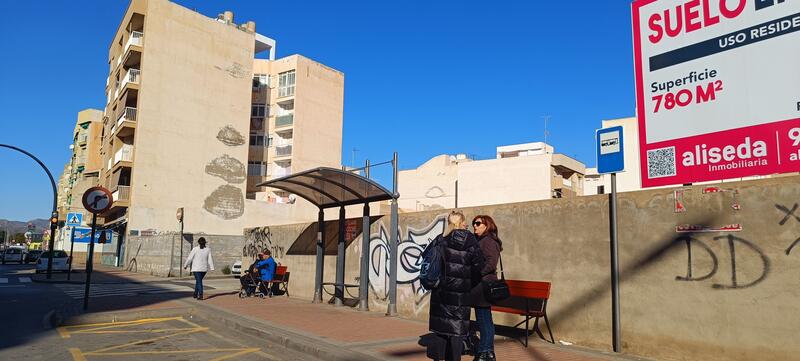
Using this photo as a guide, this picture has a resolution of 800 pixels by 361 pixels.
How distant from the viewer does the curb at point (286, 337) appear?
6.87 metres

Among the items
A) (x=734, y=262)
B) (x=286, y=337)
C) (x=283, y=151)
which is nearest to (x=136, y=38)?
(x=283, y=151)

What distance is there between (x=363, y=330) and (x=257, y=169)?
4636cm

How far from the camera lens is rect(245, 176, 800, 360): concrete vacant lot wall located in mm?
5840

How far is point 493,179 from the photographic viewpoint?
58.6m

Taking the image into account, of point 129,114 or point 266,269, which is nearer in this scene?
point 266,269

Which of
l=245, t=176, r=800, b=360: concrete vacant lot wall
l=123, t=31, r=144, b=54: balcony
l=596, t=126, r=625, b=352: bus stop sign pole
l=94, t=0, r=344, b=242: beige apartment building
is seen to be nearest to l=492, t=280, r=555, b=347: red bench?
l=245, t=176, r=800, b=360: concrete vacant lot wall

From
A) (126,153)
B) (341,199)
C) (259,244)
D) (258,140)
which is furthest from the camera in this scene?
(258,140)

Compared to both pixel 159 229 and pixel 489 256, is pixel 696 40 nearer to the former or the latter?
pixel 489 256

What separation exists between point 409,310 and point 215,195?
36174mm

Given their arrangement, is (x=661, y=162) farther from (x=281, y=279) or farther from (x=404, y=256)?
(x=281, y=279)

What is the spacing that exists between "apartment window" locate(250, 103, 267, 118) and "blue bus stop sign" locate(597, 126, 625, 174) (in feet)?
167

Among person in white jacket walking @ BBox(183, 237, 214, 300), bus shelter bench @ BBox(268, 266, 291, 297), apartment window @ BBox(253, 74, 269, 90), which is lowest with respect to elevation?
bus shelter bench @ BBox(268, 266, 291, 297)

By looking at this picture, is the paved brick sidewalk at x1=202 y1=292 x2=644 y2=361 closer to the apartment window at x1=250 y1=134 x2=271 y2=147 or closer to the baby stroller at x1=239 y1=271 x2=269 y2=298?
the baby stroller at x1=239 y1=271 x2=269 y2=298

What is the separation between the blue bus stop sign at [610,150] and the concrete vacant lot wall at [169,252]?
2563 cm
